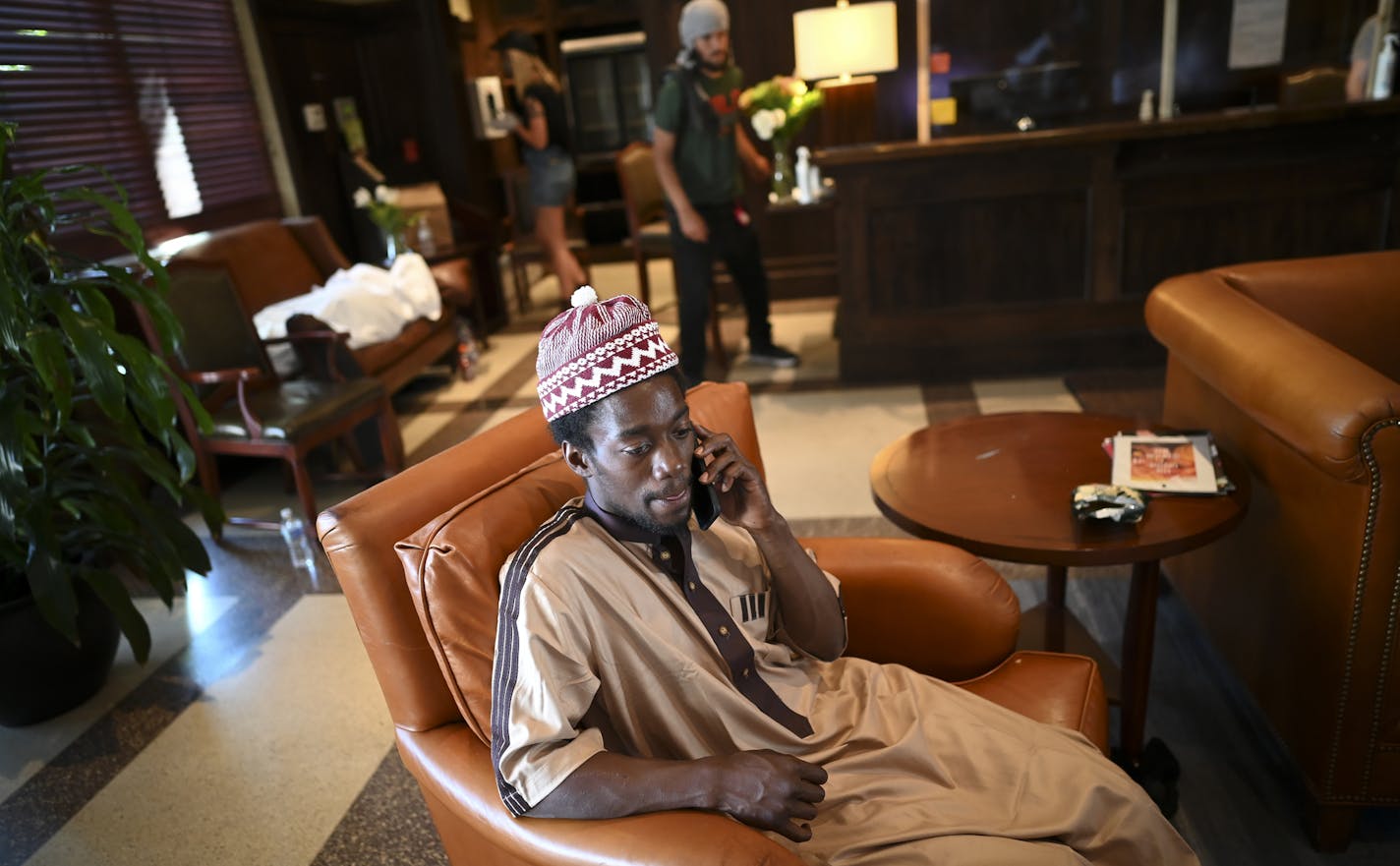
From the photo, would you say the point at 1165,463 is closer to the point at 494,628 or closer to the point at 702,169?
the point at 494,628

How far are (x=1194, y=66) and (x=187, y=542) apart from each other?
6114 mm

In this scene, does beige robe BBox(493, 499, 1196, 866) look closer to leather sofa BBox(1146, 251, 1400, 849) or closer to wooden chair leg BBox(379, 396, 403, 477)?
leather sofa BBox(1146, 251, 1400, 849)

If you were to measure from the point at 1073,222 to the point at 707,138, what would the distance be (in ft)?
5.29

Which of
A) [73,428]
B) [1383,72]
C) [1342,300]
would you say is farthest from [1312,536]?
[1383,72]

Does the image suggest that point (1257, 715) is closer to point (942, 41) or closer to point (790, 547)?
point (790, 547)

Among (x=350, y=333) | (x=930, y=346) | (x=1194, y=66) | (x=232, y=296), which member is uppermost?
(x=1194, y=66)

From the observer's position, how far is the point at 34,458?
227 cm

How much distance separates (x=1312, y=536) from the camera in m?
1.60

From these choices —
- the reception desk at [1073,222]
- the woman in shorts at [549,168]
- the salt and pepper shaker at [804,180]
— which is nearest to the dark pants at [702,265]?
the salt and pepper shaker at [804,180]

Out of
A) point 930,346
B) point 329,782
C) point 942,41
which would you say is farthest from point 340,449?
point 942,41

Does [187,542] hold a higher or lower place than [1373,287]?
lower

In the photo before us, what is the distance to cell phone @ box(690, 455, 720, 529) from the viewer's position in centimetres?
129

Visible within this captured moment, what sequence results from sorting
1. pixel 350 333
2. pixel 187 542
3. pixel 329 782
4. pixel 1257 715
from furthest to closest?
pixel 350 333 < pixel 187 542 < pixel 329 782 < pixel 1257 715

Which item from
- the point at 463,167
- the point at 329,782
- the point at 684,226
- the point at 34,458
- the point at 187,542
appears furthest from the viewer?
the point at 463,167
